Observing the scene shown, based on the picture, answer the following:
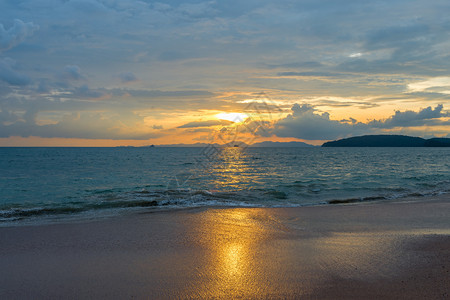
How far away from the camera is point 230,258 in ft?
20.9

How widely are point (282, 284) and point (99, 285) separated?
3.09 metres

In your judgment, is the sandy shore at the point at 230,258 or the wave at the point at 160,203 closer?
the sandy shore at the point at 230,258

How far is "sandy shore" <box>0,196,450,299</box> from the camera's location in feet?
16.1

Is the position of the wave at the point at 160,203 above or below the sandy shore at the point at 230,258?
below

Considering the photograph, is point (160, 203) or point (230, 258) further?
point (160, 203)

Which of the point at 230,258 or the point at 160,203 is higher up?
the point at 230,258

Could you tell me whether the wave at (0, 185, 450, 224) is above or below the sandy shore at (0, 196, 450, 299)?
below

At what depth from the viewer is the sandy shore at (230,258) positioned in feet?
16.1

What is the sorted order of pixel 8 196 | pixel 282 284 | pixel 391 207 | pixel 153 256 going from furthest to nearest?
pixel 8 196
pixel 391 207
pixel 153 256
pixel 282 284

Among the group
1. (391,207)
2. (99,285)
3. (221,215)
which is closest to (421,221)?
(391,207)

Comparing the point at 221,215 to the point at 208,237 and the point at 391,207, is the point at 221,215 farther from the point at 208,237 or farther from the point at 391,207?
the point at 391,207

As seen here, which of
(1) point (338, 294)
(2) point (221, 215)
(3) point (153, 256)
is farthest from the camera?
(2) point (221, 215)

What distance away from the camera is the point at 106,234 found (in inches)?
333

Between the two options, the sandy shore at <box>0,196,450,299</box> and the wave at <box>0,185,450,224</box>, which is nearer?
the sandy shore at <box>0,196,450,299</box>
